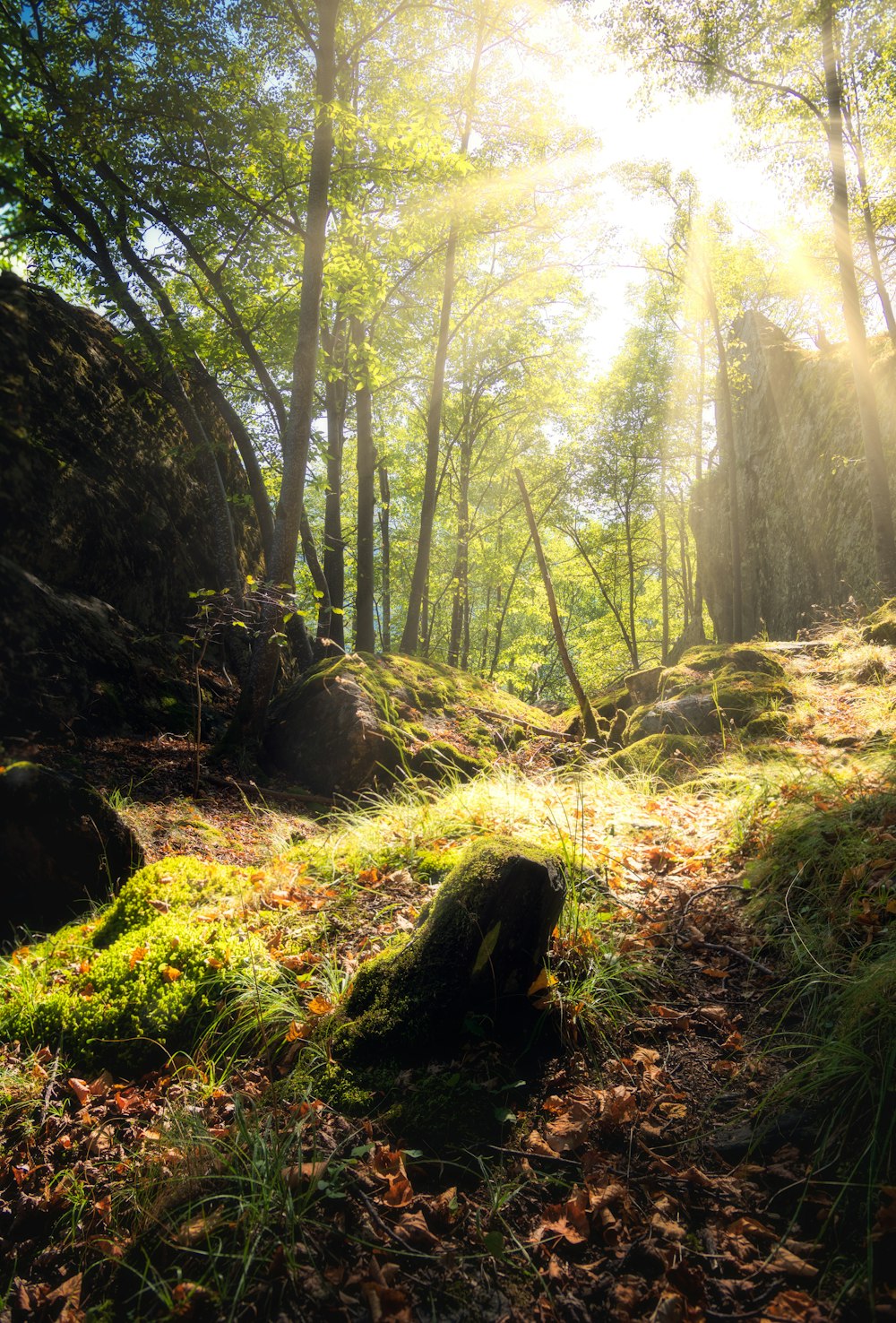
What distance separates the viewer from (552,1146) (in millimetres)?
2182

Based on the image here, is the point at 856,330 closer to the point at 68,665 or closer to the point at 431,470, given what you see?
the point at 431,470

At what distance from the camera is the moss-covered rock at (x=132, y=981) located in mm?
2857

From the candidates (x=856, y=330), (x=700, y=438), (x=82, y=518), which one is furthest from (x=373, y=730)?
(x=700, y=438)

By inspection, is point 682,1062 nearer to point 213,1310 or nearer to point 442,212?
point 213,1310

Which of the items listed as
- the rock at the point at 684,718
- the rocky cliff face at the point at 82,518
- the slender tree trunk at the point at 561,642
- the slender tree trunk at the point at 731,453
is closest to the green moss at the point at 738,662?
the rock at the point at 684,718

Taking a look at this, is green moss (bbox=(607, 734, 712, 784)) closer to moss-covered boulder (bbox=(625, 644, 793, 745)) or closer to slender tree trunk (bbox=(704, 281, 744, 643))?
moss-covered boulder (bbox=(625, 644, 793, 745))

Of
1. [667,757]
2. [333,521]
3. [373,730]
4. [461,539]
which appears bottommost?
[667,757]

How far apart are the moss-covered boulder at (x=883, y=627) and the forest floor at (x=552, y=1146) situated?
5014mm

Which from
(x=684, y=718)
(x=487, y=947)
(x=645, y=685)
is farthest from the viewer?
(x=645, y=685)

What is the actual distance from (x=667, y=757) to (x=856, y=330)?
336 inches

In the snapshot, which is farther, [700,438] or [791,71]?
[700,438]

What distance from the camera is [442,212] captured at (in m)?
11.0

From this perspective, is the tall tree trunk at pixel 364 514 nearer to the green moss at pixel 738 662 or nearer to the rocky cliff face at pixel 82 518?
the rocky cliff face at pixel 82 518

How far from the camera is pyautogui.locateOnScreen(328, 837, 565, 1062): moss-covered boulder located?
258cm
